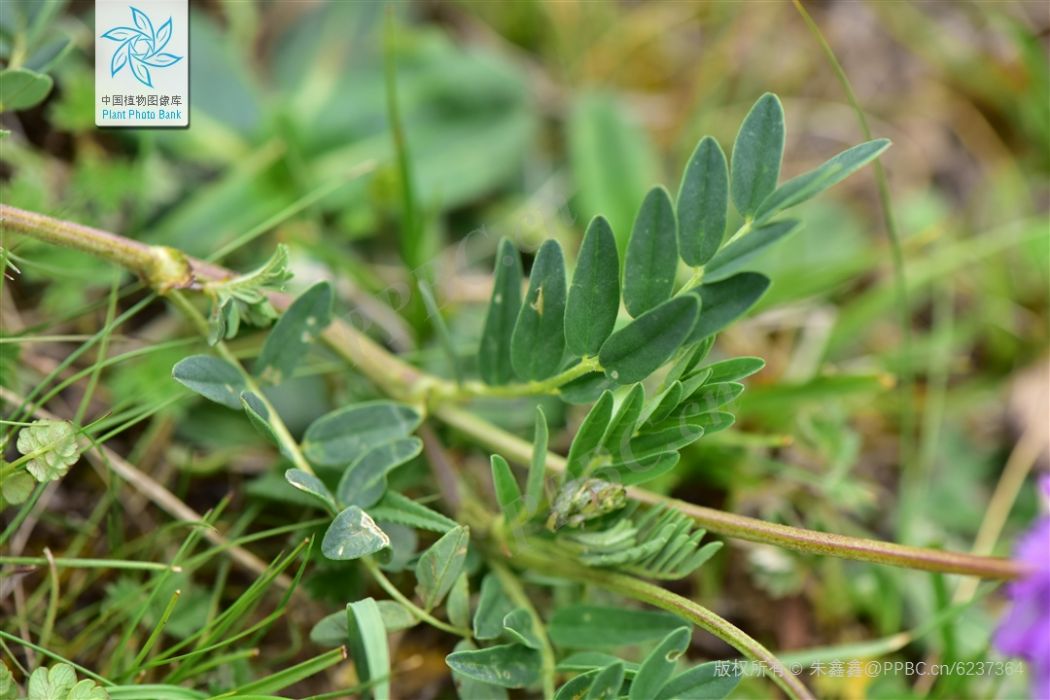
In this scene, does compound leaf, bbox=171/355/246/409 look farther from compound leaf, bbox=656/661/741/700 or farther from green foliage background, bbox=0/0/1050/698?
compound leaf, bbox=656/661/741/700

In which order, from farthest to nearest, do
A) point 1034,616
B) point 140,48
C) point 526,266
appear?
1. point 526,266
2. point 140,48
3. point 1034,616

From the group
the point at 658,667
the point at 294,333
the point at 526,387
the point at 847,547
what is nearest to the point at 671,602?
the point at 658,667

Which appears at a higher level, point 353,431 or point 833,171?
point 833,171

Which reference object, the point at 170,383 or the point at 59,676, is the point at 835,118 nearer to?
the point at 170,383

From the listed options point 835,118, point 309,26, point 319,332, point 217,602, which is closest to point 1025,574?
point 319,332

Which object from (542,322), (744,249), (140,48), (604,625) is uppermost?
(140,48)

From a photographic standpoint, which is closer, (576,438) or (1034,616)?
(1034,616)

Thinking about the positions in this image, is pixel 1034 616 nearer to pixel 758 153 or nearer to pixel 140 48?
pixel 758 153
